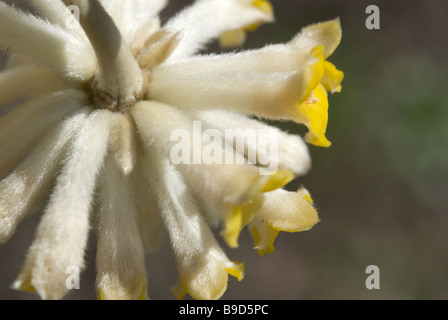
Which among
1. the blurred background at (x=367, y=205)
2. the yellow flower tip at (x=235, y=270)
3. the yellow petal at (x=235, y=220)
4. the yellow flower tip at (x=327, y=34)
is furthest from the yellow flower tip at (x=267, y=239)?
the blurred background at (x=367, y=205)

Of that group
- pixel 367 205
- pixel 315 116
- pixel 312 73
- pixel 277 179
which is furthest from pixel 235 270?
pixel 367 205

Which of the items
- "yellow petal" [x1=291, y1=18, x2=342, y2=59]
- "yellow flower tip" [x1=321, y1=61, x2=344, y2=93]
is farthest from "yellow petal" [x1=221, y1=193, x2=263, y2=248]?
"yellow petal" [x1=291, y1=18, x2=342, y2=59]

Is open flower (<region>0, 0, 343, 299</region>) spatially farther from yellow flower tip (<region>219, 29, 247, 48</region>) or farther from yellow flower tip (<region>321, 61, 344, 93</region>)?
yellow flower tip (<region>219, 29, 247, 48</region>)

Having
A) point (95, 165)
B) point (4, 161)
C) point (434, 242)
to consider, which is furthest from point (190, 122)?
point (434, 242)

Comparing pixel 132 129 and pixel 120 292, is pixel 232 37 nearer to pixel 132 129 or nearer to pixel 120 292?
pixel 132 129

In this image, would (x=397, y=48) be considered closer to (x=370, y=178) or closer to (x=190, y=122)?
(x=370, y=178)

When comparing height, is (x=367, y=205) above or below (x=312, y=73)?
below

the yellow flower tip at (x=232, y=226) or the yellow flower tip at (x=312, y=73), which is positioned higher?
the yellow flower tip at (x=312, y=73)

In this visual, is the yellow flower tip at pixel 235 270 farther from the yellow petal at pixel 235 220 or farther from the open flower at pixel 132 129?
the yellow petal at pixel 235 220
